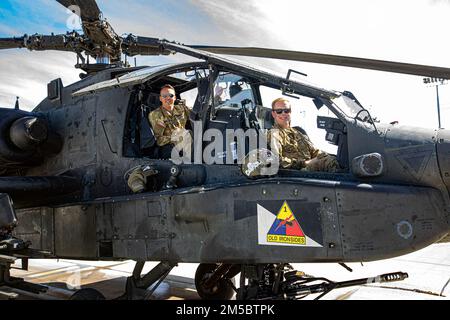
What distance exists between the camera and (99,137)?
214 inches

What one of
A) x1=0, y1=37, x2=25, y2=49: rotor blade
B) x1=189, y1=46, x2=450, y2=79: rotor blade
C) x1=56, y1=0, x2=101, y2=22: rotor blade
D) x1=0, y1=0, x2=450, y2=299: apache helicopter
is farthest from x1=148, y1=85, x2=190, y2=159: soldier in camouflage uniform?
x1=0, y1=37, x2=25, y2=49: rotor blade

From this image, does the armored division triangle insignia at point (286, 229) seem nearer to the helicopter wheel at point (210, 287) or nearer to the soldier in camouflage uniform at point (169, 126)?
the soldier in camouflage uniform at point (169, 126)

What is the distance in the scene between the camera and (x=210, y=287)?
243 inches

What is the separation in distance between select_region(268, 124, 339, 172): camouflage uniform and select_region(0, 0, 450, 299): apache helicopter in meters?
0.15

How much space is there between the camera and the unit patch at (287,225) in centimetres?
367

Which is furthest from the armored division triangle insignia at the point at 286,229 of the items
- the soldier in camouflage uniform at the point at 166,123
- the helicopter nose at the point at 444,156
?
the soldier in camouflage uniform at the point at 166,123

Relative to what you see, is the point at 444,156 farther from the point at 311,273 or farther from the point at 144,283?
the point at 311,273

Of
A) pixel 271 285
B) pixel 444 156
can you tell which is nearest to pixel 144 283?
pixel 271 285

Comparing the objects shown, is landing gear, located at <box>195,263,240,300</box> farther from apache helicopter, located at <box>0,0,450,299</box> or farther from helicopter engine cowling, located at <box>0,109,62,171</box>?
helicopter engine cowling, located at <box>0,109,62,171</box>

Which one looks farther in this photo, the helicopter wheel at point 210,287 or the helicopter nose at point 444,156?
the helicopter wheel at point 210,287

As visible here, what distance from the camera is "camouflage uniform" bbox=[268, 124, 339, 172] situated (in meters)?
4.23

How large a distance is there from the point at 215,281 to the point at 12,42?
5.78 m

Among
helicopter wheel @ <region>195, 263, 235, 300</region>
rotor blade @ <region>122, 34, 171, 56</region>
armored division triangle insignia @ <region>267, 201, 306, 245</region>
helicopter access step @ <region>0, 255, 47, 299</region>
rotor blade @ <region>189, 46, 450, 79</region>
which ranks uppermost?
rotor blade @ <region>122, 34, 171, 56</region>

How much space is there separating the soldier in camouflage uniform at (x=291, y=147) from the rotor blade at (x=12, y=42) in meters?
5.55
